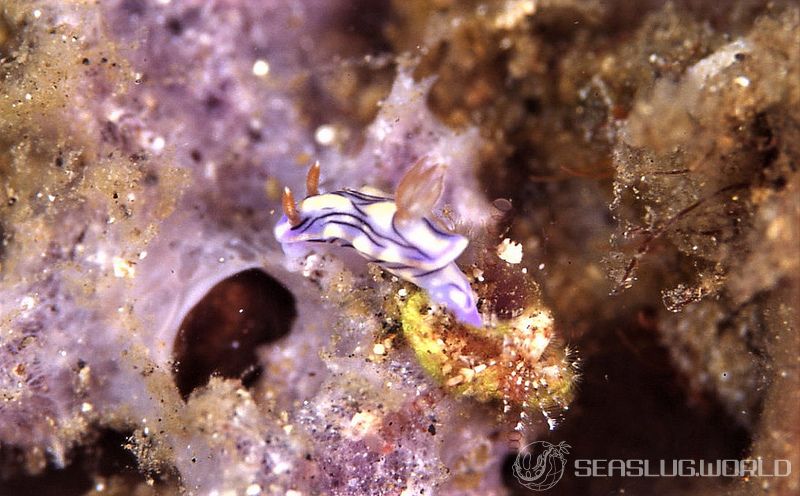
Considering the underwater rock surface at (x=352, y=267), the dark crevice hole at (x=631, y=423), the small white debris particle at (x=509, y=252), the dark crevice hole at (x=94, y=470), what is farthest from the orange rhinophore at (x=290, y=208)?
the dark crevice hole at (x=631, y=423)

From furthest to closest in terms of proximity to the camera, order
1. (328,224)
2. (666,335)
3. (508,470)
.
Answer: (666,335), (508,470), (328,224)

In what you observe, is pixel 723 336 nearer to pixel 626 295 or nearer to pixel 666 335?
pixel 666 335

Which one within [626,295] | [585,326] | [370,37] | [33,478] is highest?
[370,37]

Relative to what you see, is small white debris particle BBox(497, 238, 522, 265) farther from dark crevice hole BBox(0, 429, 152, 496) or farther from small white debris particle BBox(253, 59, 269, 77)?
dark crevice hole BBox(0, 429, 152, 496)

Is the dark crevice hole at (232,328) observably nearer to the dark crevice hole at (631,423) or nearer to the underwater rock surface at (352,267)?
the underwater rock surface at (352,267)

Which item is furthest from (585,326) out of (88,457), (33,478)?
(33,478)

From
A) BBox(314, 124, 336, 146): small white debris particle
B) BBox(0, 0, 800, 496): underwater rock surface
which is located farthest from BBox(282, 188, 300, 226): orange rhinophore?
BBox(314, 124, 336, 146): small white debris particle

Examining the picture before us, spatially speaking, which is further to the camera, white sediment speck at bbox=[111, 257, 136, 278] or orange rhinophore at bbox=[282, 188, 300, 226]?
white sediment speck at bbox=[111, 257, 136, 278]

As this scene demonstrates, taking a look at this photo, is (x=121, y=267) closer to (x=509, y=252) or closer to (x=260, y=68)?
(x=260, y=68)

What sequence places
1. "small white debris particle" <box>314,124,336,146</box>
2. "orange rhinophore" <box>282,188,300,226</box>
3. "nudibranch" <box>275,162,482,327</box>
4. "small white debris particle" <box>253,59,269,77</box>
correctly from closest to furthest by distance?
"nudibranch" <box>275,162,482,327</box> → "orange rhinophore" <box>282,188,300,226</box> → "small white debris particle" <box>253,59,269,77</box> → "small white debris particle" <box>314,124,336,146</box>
